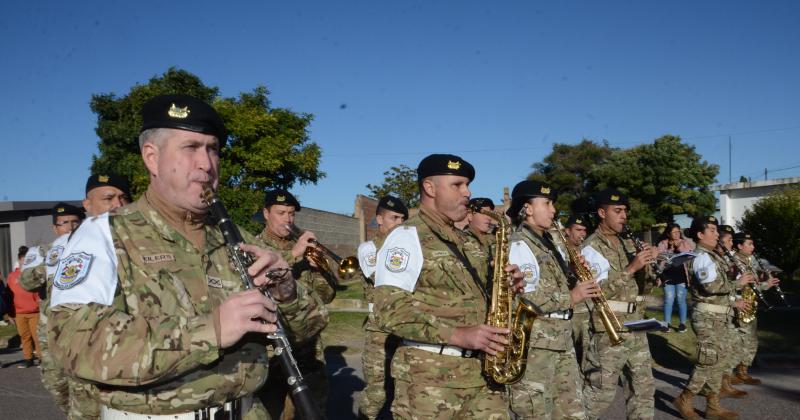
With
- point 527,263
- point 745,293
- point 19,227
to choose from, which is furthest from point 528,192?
point 19,227

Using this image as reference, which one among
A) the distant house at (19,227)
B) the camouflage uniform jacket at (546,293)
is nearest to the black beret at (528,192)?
the camouflage uniform jacket at (546,293)

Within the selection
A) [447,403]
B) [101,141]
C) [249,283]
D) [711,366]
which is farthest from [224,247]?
[101,141]

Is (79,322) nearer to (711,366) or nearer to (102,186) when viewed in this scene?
(102,186)

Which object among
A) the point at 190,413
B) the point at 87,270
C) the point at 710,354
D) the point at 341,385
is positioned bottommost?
the point at 341,385

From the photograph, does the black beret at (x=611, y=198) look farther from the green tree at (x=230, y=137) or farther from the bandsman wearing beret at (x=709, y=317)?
the green tree at (x=230, y=137)

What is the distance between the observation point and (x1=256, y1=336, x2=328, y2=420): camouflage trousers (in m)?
5.82

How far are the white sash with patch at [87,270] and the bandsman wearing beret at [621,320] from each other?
591 cm

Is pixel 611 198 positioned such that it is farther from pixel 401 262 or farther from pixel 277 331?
pixel 277 331

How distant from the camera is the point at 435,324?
3.95m

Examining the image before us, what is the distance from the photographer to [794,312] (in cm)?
1533

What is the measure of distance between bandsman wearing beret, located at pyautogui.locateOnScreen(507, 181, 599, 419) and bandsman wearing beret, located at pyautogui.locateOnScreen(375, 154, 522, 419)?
1243mm

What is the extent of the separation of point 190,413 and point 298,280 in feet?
12.2

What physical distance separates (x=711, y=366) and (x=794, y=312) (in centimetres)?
949

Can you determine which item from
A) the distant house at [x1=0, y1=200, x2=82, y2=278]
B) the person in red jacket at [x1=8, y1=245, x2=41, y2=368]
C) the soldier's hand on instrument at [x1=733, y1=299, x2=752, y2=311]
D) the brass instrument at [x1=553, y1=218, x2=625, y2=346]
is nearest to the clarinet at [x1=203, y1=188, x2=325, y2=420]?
the brass instrument at [x1=553, y1=218, x2=625, y2=346]
